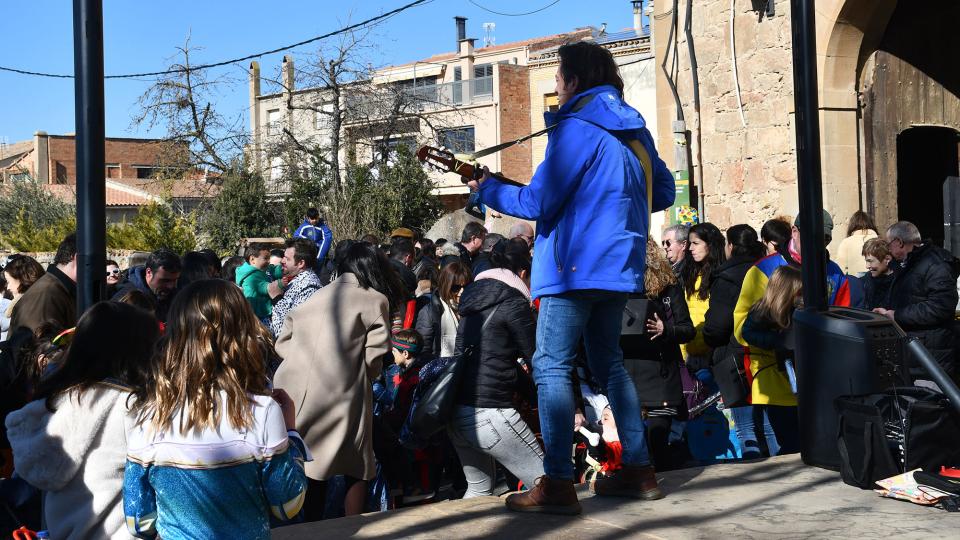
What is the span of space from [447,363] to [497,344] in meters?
0.35

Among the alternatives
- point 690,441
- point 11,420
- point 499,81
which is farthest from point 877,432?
point 499,81

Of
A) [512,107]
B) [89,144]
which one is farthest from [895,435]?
[512,107]

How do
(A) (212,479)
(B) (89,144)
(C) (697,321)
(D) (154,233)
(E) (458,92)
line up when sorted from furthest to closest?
(E) (458,92)
(D) (154,233)
(C) (697,321)
(B) (89,144)
(A) (212,479)

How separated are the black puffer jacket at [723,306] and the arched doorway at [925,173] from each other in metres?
9.16

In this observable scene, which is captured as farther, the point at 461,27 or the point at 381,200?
the point at 461,27

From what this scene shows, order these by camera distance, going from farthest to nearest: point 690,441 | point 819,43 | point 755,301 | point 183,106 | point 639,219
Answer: point 183,106, point 819,43, point 690,441, point 755,301, point 639,219

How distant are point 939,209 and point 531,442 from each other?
12340mm

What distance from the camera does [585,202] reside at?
4.48m

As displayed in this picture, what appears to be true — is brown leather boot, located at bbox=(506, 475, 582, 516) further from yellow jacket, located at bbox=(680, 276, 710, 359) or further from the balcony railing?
the balcony railing

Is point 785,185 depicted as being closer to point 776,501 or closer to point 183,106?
point 776,501

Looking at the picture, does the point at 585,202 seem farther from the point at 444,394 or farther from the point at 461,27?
the point at 461,27

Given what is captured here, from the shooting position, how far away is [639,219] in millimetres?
4617

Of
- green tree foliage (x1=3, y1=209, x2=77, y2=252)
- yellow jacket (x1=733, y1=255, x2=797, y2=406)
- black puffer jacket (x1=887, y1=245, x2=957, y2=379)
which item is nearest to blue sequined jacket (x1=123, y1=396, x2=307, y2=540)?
yellow jacket (x1=733, y1=255, x2=797, y2=406)

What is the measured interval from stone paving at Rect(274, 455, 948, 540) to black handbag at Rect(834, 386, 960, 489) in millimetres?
132
